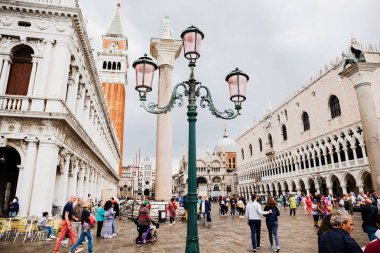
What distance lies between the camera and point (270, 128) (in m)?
50.2

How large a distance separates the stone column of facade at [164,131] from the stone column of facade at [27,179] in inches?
231

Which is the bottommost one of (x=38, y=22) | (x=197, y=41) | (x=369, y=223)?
(x=369, y=223)

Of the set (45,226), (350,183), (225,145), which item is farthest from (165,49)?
(225,145)

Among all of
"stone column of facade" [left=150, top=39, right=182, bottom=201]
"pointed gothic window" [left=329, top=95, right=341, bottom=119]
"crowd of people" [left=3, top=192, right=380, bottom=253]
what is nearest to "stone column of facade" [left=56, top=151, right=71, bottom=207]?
"crowd of people" [left=3, top=192, right=380, bottom=253]

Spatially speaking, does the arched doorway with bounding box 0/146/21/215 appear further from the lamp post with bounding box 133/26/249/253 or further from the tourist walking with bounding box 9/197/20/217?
the lamp post with bounding box 133/26/249/253

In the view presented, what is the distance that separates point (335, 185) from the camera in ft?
115

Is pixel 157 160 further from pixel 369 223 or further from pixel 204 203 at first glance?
pixel 369 223

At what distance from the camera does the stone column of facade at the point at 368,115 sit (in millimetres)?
12531

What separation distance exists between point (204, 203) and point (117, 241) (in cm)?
741

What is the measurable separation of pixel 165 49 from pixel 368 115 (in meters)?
11.8

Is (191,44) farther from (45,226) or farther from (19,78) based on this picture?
(19,78)

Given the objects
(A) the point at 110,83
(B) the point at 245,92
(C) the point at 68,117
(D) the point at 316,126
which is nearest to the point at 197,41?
(B) the point at 245,92

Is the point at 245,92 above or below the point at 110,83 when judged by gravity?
below

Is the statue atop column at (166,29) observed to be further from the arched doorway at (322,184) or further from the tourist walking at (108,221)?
the arched doorway at (322,184)
